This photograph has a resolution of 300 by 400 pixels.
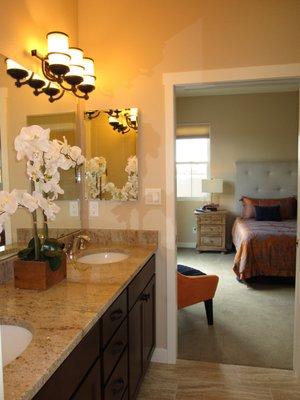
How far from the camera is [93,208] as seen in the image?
2.65 metres

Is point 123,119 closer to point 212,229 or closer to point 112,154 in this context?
point 112,154

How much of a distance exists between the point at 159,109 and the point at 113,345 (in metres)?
1.69

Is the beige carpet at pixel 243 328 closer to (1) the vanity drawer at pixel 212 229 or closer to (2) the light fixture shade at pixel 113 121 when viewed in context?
(1) the vanity drawer at pixel 212 229

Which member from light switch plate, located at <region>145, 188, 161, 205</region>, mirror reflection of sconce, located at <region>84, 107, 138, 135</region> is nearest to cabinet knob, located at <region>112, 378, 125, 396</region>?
light switch plate, located at <region>145, 188, 161, 205</region>

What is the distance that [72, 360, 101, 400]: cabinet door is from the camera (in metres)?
1.16

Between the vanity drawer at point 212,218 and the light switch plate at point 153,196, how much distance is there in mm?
3473

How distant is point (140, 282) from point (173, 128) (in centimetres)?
116

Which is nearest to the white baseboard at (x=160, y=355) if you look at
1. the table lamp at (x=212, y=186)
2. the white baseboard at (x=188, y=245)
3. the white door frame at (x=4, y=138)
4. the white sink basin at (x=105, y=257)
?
the white sink basin at (x=105, y=257)

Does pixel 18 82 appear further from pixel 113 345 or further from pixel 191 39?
pixel 113 345

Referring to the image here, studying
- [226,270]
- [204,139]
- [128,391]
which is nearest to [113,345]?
[128,391]

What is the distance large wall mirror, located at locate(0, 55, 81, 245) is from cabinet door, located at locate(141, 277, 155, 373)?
2.51ft

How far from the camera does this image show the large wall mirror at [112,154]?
2520 millimetres

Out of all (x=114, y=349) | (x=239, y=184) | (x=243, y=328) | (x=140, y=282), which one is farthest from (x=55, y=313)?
(x=239, y=184)

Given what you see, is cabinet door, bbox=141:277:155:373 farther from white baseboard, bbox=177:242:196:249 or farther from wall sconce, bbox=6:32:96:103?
white baseboard, bbox=177:242:196:249
